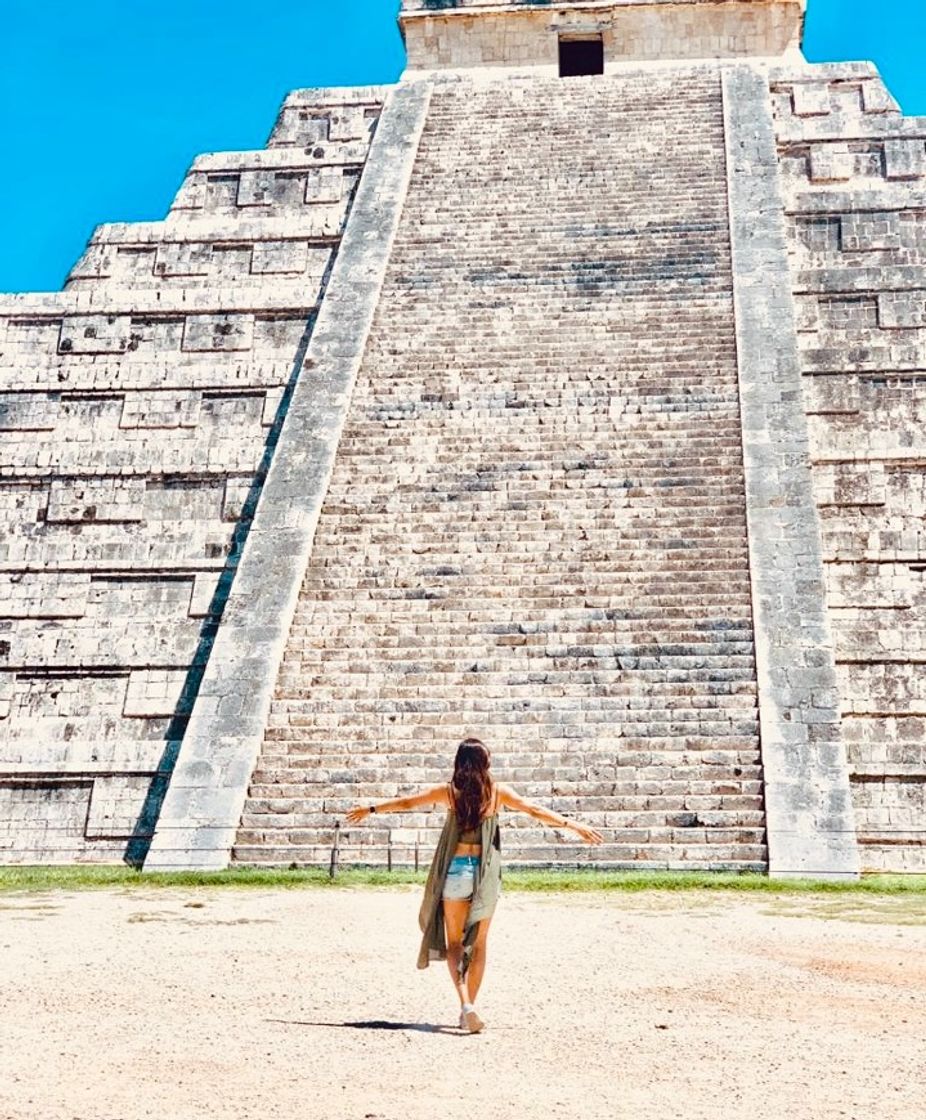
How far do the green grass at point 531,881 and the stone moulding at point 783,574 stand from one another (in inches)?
14.0

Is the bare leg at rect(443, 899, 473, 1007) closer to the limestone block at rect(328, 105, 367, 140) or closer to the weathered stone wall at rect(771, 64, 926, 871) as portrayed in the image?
the weathered stone wall at rect(771, 64, 926, 871)

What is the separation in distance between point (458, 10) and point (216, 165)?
17.4ft

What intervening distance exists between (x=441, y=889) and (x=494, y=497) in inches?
296

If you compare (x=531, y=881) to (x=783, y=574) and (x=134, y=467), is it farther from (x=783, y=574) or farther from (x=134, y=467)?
(x=134, y=467)

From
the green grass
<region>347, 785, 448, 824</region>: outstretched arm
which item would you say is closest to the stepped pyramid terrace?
the green grass

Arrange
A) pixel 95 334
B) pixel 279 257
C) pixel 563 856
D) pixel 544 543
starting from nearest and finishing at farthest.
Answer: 1. pixel 563 856
2. pixel 544 543
3. pixel 95 334
4. pixel 279 257

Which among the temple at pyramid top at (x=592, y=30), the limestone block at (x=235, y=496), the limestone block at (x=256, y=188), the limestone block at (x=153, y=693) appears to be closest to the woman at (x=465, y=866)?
the limestone block at (x=153, y=693)

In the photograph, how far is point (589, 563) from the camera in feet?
39.0

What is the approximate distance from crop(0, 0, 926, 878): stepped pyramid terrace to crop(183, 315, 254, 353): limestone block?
0.15 ft

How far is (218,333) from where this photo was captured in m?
15.4

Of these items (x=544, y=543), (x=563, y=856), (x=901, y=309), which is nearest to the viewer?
(x=563, y=856)

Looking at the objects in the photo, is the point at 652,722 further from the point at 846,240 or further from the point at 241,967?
the point at 846,240

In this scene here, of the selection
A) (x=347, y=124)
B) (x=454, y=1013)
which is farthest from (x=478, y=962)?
(x=347, y=124)

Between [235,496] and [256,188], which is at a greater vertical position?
[256,188]
